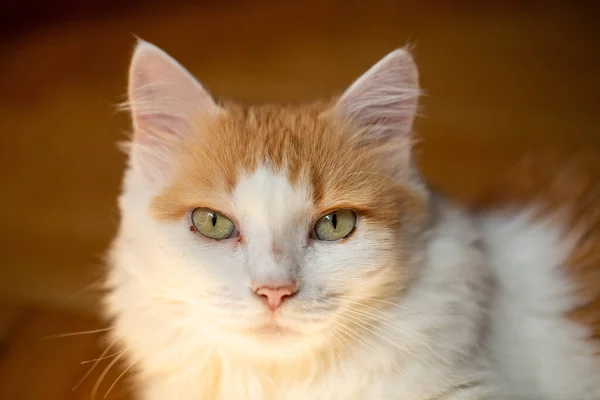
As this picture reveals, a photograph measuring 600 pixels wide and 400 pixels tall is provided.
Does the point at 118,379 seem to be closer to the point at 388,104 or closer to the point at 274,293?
the point at 274,293

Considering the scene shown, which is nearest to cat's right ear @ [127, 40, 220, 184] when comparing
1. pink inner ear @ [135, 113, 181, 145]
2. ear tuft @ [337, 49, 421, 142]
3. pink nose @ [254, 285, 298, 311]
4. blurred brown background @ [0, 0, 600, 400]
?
pink inner ear @ [135, 113, 181, 145]

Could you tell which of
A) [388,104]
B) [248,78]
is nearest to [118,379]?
[388,104]

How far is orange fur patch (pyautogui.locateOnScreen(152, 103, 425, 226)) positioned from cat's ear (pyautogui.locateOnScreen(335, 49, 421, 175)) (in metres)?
0.03

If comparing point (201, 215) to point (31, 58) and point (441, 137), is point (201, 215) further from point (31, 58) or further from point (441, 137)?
point (31, 58)

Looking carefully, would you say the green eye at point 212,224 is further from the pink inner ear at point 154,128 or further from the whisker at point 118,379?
the whisker at point 118,379

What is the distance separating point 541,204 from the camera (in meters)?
1.71

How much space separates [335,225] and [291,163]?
15 centimetres

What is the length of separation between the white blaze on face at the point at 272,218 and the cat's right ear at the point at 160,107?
0.72ft

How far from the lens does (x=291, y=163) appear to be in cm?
130

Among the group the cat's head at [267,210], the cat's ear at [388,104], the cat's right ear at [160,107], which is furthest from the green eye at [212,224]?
the cat's ear at [388,104]

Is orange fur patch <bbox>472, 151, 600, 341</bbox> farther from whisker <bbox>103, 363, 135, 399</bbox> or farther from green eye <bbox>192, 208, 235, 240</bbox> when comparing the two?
whisker <bbox>103, 363, 135, 399</bbox>

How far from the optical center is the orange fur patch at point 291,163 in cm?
129

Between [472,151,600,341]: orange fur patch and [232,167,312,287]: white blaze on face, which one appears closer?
[232,167,312,287]: white blaze on face

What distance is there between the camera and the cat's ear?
1.34 m
